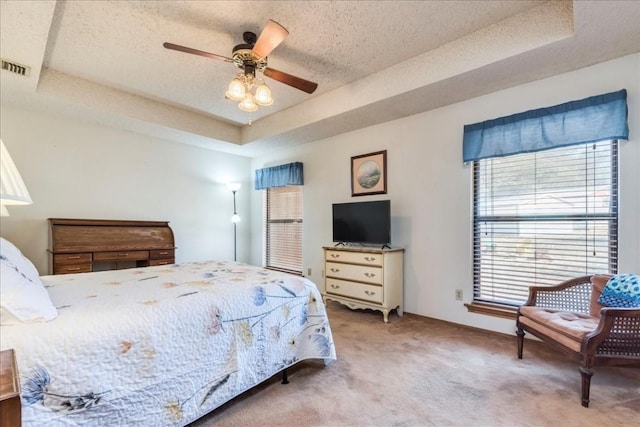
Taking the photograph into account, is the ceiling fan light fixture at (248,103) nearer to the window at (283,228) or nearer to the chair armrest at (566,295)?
the window at (283,228)

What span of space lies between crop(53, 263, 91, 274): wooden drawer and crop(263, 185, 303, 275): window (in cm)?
260

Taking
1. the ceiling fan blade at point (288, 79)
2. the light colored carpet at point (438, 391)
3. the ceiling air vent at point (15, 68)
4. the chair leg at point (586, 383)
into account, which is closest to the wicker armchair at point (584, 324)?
the chair leg at point (586, 383)

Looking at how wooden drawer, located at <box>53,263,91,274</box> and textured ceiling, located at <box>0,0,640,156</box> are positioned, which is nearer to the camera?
textured ceiling, located at <box>0,0,640,156</box>

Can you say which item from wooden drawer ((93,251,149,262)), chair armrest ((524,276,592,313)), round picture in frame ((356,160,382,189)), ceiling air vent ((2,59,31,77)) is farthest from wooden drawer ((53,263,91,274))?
chair armrest ((524,276,592,313))

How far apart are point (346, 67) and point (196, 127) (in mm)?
2374

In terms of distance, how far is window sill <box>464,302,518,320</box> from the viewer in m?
2.74

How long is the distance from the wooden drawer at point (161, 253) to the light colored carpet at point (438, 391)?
265cm

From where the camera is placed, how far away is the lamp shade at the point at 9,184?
89 centimetres

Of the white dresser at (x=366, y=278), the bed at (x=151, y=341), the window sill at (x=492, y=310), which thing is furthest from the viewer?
the white dresser at (x=366, y=278)

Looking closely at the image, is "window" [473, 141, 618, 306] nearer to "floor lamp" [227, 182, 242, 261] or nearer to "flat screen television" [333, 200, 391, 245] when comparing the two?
"flat screen television" [333, 200, 391, 245]

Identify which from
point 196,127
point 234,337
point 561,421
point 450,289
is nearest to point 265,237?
point 196,127

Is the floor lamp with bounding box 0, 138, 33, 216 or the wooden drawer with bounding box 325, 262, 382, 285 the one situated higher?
the floor lamp with bounding box 0, 138, 33, 216

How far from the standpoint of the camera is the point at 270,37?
196 cm

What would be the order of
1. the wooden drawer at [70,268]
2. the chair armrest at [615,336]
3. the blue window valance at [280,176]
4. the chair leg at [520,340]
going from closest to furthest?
the chair armrest at [615,336] → the chair leg at [520,340] → the wooden drawer at [70,268] → the blue window valance at [280,176]
